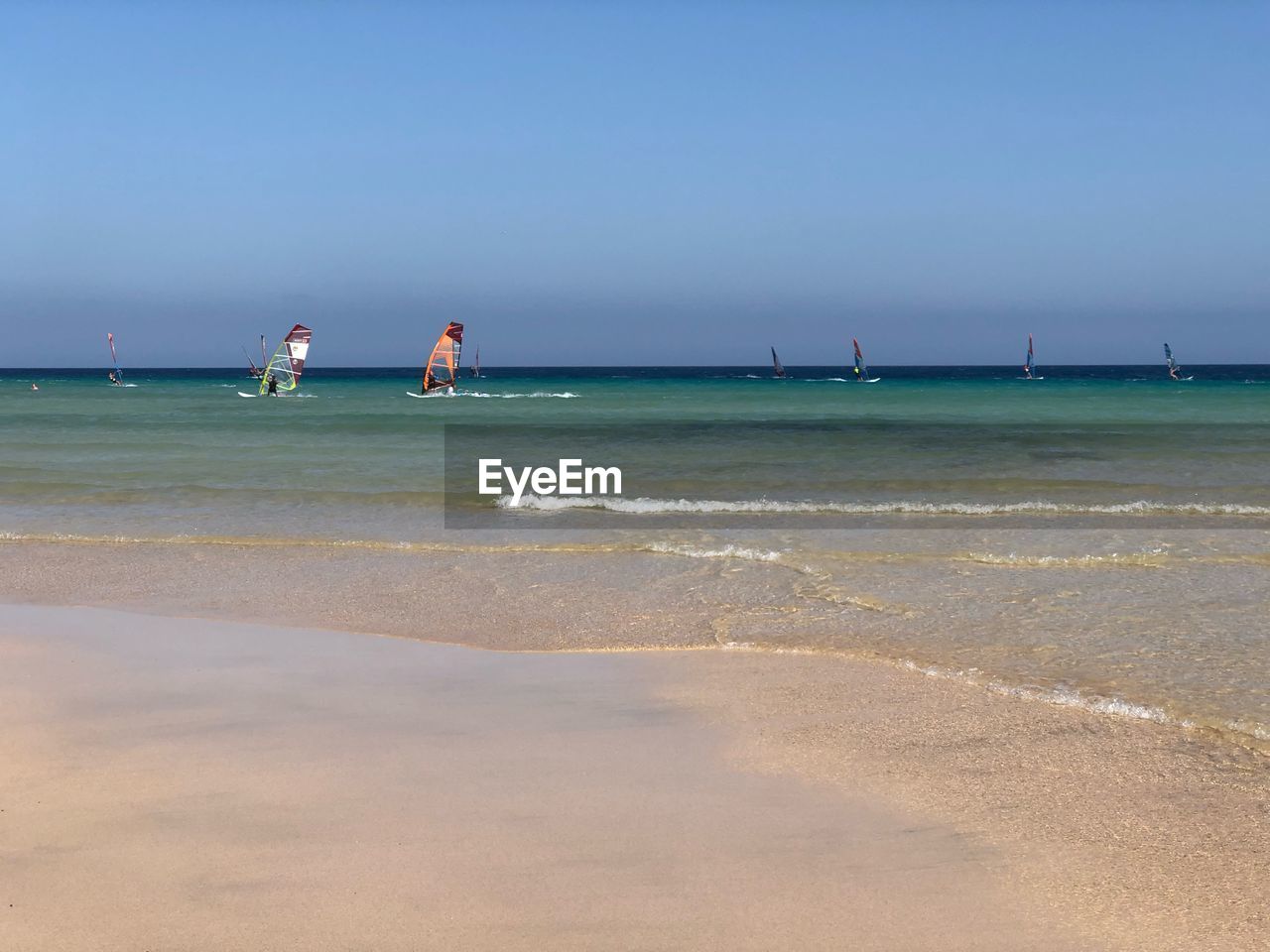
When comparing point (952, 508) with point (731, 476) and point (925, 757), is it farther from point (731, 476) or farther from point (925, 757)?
point (925, 757)

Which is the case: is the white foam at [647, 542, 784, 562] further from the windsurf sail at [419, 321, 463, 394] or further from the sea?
the windsurf sail at [419, 321, 463, 394]

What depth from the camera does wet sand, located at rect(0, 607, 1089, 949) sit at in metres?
3.26

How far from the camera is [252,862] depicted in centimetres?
363

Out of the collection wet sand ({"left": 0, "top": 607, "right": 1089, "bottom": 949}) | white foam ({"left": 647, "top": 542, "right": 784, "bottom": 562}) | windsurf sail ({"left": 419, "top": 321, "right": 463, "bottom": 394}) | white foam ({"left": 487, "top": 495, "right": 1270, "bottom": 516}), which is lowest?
wet sand ({"left": 0, "top": 607, "right": 1089, "bottom": 949})

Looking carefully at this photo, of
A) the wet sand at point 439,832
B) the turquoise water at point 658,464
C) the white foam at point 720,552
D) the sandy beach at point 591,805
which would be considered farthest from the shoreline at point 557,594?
the turquoise water at point 658,464

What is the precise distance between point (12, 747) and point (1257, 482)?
18113 millimetres

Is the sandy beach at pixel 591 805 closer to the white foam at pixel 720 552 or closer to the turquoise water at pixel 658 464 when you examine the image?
the white foam at pixel 720 552

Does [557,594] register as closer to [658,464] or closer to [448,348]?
[658,464]

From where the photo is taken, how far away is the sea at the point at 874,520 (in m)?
6.70

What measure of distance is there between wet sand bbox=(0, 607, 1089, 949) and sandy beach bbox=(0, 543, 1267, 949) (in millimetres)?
14

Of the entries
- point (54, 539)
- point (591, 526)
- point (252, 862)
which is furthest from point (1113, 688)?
point (54, 539)

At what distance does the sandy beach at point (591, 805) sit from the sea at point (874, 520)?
0.98m

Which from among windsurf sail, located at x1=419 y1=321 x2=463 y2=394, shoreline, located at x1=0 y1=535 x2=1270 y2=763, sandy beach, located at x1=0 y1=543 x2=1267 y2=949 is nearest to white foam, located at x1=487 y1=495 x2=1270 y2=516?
shoreline, located at x1=0 y1=535 x2=1270 y2=763

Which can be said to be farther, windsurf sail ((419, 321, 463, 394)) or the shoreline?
windsurf sail ((419, 321, 463, 394))
